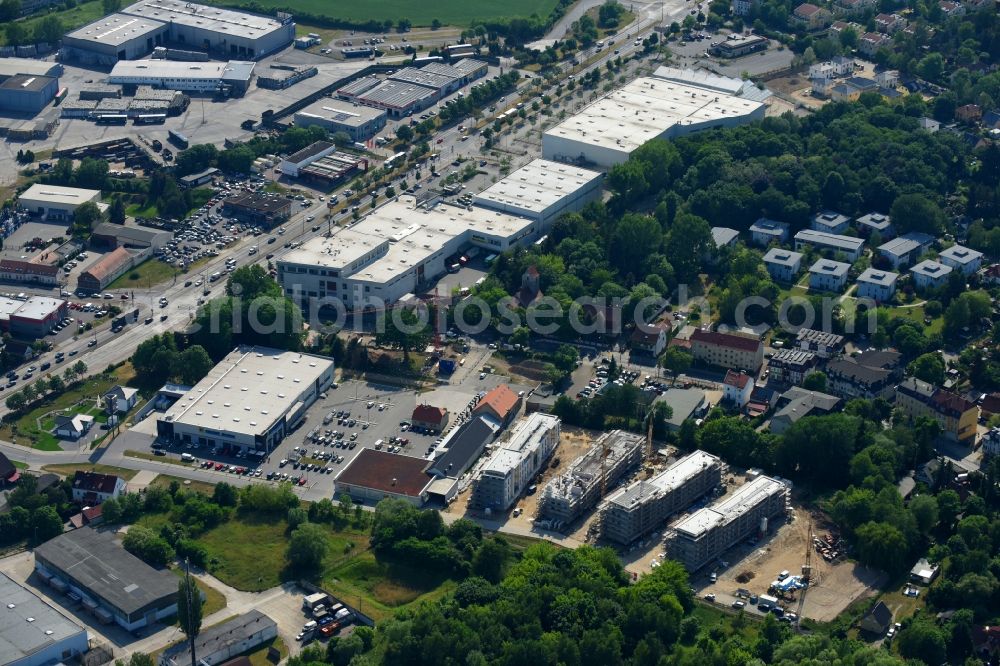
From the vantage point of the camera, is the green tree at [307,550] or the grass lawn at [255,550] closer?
the grass lawn at [255,550]

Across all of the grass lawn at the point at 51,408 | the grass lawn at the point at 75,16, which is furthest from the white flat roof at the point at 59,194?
the grass lawn at the point at 75,16

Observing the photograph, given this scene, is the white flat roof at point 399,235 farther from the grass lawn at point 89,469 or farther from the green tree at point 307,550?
the green tree at point 307,550

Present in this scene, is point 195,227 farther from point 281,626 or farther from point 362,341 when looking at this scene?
point 281,626

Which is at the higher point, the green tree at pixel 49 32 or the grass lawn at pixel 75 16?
the green tree at pixel 49 32

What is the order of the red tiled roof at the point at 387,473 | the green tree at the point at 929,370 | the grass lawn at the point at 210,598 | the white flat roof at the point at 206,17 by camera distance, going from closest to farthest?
the grass lawn at the point at 210,598 < the red tiled roof at the point at 387,473 < the green tree at the point at 929,370 < the white flat roof at the point at 206,17

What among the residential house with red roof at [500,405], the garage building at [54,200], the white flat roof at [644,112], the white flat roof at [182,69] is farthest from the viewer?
the white flat roof at [182,69]

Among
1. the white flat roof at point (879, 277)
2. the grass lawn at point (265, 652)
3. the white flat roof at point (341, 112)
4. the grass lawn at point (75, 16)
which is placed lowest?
the grass lawn at point (75, 16)

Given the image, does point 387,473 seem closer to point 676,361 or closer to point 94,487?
point 94,487

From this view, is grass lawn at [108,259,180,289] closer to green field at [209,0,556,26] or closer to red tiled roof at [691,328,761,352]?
red tiled roof at [691,328,761,352]
